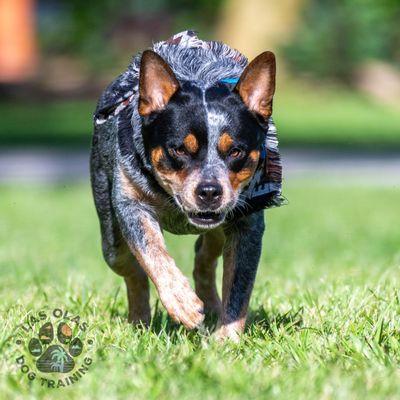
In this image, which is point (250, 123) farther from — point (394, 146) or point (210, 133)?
point (394, 146)

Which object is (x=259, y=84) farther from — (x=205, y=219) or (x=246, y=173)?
(x=205, y=219)

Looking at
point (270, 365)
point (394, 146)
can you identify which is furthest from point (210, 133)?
point (394, 146)

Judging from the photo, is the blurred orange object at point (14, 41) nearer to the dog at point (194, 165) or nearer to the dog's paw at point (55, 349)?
the dog at point (194, 165)

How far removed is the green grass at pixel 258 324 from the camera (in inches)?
153

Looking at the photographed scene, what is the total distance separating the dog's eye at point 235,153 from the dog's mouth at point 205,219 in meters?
0.29

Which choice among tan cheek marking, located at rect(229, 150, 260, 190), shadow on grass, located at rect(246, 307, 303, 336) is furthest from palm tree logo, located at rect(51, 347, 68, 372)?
tan cheek marking, located at rect(229, 150, 260, 190)

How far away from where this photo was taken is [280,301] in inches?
233

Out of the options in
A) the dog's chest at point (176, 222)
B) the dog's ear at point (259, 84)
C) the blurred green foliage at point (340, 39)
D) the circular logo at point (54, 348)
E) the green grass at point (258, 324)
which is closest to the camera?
the green grass at point (258, 324)

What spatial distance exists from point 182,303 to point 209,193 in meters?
0.54

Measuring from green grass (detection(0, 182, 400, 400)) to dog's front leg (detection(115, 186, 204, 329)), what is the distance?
151mm

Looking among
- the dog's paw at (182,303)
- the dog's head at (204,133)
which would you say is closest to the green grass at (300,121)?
the dog's head at (204,133)

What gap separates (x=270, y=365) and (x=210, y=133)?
1.20 metres

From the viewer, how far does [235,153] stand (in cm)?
493

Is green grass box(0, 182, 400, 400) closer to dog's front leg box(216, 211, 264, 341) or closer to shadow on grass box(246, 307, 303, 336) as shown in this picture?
shadow on grass box(246, 307, 303, 336)
